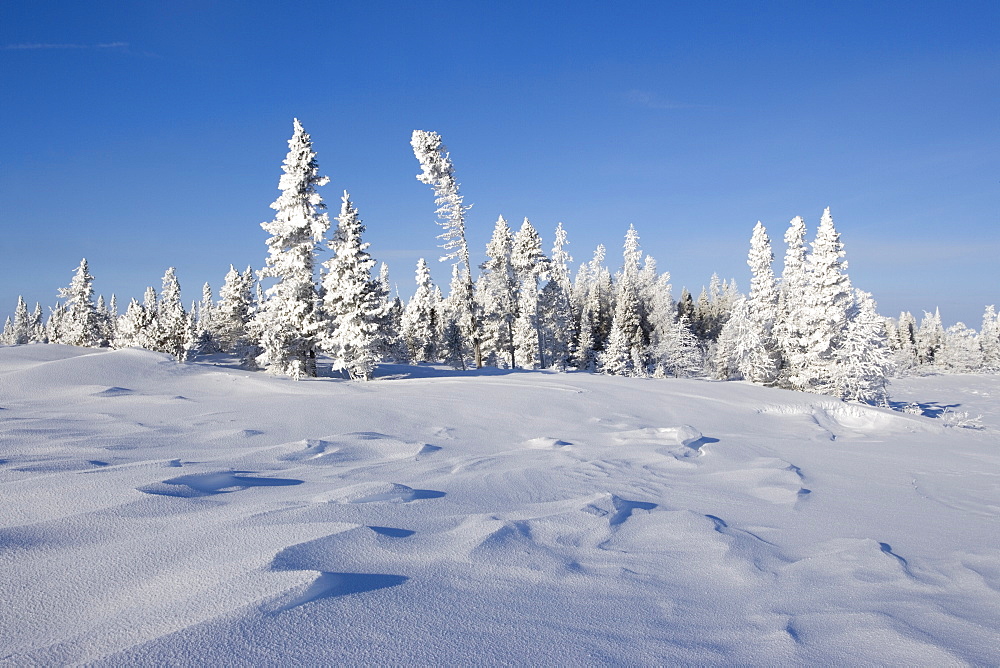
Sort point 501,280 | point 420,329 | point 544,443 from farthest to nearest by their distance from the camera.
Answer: point 420,329, point 501,280, point 544,443

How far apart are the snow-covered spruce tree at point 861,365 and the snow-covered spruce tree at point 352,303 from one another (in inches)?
978

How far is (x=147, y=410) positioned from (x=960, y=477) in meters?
11.4

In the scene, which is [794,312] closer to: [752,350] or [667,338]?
[752,350]

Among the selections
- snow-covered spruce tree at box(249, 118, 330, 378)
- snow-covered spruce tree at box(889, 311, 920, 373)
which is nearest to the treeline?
snow-covered spruce tree at box(249, 118, 330, 378)

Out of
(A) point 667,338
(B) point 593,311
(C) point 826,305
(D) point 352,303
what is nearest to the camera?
(D) point 352,303

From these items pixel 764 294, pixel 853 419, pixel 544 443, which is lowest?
pixel 853 419

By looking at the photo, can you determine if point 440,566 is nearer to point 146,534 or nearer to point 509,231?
point 146,534

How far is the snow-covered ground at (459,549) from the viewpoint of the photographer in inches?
79.5

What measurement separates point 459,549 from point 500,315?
1306 inches

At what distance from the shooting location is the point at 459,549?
301 centimetres

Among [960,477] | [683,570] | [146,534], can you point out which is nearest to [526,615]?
[683,570]

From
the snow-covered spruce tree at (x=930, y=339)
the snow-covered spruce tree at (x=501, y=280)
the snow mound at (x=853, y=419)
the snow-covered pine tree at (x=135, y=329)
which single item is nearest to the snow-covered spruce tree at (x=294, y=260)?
the snow-covered spruce tree at (x=501, y=280)

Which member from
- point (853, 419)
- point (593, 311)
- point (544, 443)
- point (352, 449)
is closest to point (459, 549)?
point (352, 449)

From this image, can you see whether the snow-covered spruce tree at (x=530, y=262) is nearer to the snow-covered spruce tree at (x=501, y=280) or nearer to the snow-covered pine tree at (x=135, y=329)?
the snow-covered spruce tree at (x=501, y=280)
